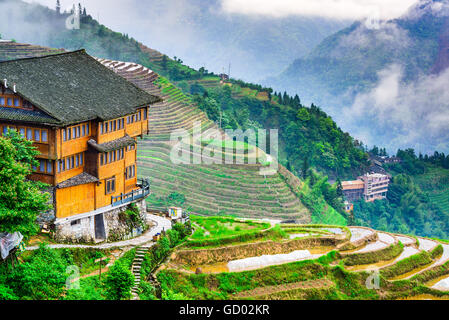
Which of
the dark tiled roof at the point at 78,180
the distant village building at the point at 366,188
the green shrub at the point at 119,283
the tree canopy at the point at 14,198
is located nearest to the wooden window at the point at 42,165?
the dark tiled roof at the point at 78,180

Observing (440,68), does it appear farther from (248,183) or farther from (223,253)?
(223,253)

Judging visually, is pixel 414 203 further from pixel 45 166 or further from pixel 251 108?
pixel 45 166

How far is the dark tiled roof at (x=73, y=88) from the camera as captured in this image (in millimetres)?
29344

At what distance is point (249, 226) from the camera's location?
36.2 meters

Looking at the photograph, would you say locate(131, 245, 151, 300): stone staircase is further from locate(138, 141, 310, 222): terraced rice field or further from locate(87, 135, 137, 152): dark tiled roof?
locate(138, 141, 310, 222): terraced rice field

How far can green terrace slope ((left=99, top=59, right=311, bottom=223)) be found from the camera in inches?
2724

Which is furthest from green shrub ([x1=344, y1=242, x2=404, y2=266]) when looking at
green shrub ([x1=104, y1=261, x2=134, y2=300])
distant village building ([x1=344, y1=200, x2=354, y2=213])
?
distant village building ([x1=344, y1=200, x2=354, y2=213])

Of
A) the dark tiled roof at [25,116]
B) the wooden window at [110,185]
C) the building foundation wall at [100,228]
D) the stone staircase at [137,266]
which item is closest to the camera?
the stone staircase at [137,266]

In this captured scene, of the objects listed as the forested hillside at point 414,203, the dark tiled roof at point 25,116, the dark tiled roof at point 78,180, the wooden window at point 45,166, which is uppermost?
the dark tiled roof at point 25,116

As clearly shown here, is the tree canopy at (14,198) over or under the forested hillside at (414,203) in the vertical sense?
over

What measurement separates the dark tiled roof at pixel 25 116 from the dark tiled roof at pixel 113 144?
2774mm

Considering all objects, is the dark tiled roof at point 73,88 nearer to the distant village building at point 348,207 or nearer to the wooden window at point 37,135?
the wooden window at point 37,135
